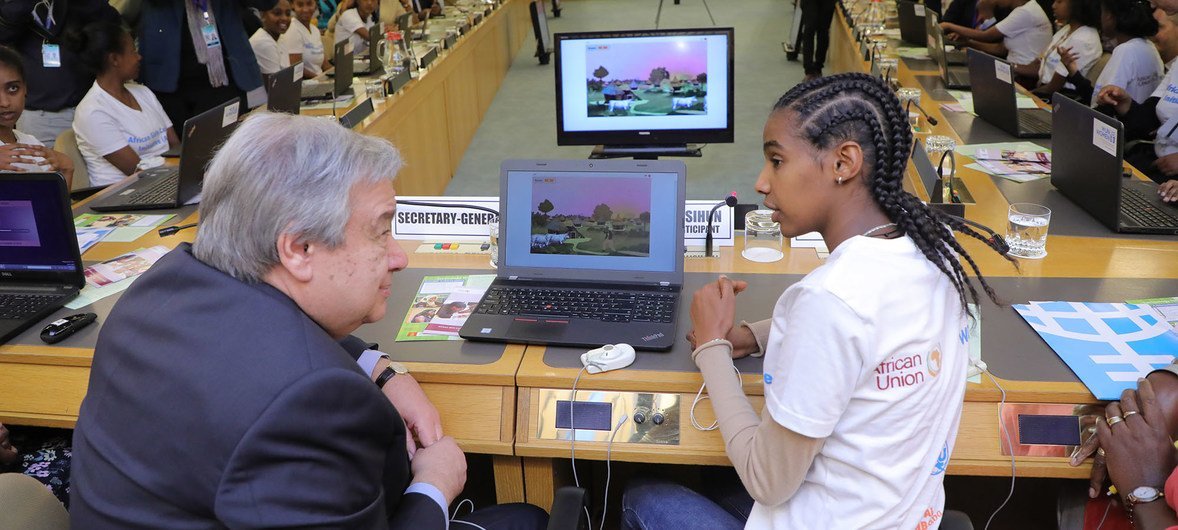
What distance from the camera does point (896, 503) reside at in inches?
42.5

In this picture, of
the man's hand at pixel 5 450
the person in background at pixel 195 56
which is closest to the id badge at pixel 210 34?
the person in background at pixel 195 56

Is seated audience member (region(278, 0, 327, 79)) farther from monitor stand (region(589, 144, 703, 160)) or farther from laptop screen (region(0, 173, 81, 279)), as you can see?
laptop screen (region(0, 173, 81, 279))

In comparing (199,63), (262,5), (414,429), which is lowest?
(414,429)

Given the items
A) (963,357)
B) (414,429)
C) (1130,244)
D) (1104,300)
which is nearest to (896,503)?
(963,357)

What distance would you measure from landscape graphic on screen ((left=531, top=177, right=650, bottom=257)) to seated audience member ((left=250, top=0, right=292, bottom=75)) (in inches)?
145

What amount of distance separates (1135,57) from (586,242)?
10.1 feet

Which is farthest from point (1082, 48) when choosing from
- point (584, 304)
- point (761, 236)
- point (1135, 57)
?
point (584, 304)

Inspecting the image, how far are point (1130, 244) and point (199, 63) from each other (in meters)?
3.71

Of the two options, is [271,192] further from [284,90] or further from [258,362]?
[284,90]

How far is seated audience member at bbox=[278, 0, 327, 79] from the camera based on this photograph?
5043 millimetres

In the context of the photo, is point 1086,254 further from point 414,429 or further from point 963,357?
point 414,429

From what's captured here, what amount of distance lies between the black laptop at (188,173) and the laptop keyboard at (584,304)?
45.7 inches

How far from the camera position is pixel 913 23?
488cm

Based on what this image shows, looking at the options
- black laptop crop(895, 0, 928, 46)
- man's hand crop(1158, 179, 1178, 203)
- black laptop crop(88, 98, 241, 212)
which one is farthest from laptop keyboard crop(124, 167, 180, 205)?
black laptop crop(895, 0, 928, 46)
